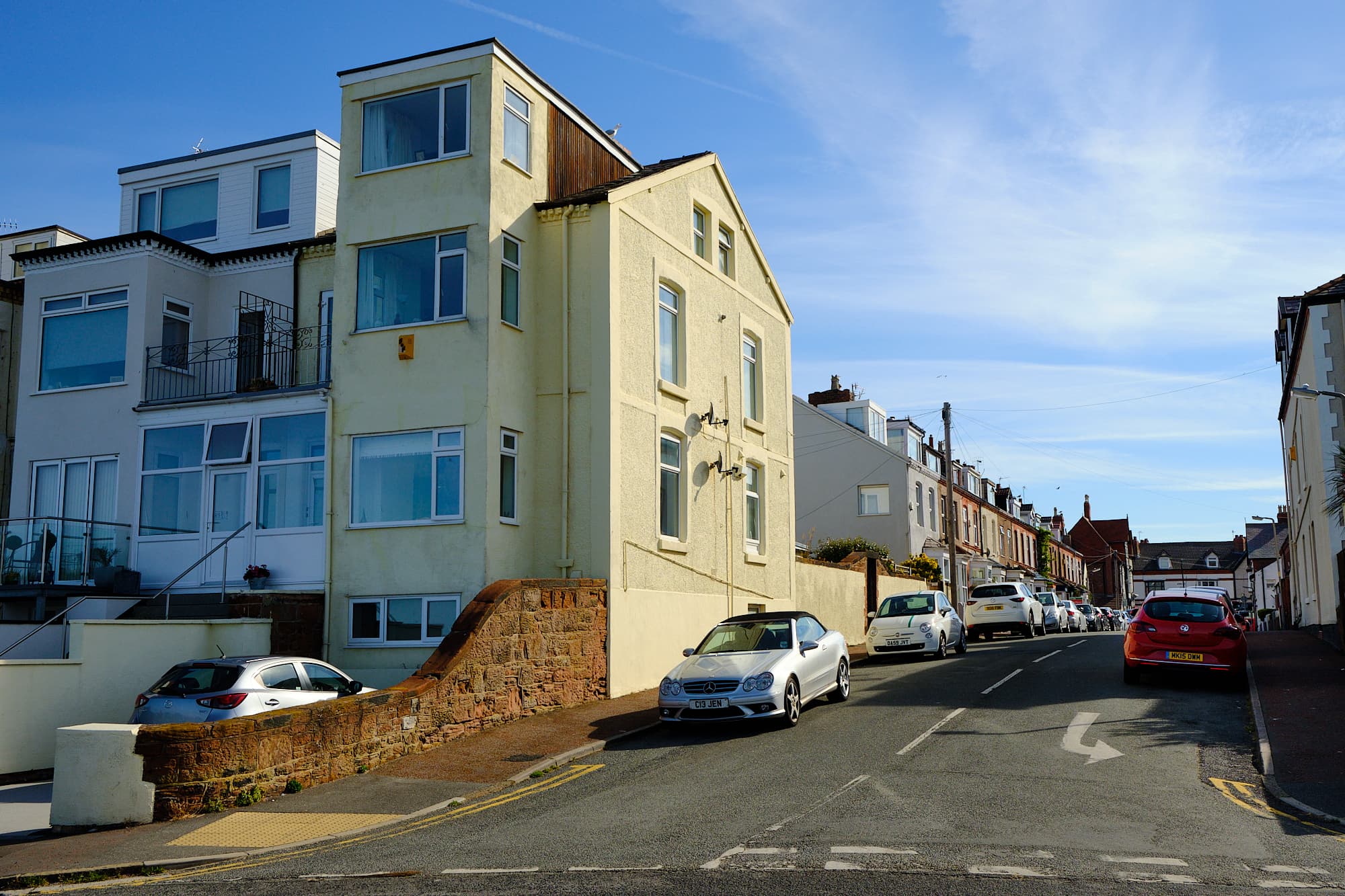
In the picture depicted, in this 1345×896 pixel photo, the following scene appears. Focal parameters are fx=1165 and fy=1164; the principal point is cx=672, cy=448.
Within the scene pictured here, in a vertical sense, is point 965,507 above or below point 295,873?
above

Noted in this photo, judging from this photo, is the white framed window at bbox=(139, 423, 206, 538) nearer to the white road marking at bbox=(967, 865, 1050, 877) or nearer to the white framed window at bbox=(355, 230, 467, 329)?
the white framed window at bbox=(355, 230, 467, 329)

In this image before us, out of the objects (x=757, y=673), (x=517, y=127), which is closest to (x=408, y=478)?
(x=517, y=127)

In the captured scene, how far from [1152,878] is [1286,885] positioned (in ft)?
2.62

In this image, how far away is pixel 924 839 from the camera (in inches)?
347

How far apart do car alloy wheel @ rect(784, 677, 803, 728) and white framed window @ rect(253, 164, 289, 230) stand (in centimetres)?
1483

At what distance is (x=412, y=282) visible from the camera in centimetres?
1920

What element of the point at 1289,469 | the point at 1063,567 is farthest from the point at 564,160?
the point at 1063,567

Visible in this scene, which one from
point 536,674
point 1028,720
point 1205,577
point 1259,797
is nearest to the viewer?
point 1259,797

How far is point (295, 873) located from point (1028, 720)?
957 cm

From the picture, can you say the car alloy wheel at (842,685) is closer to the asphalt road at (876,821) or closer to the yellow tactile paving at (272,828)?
the asphalt road at (876,821)

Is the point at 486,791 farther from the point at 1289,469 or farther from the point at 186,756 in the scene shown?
the point at 1289,469

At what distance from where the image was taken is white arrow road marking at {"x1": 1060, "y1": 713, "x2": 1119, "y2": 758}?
12492 mm

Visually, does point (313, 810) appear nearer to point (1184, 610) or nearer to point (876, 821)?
point (876, 821)

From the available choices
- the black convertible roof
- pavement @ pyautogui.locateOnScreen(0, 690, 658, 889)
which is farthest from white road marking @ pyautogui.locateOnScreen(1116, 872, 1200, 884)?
the black convertible roof
